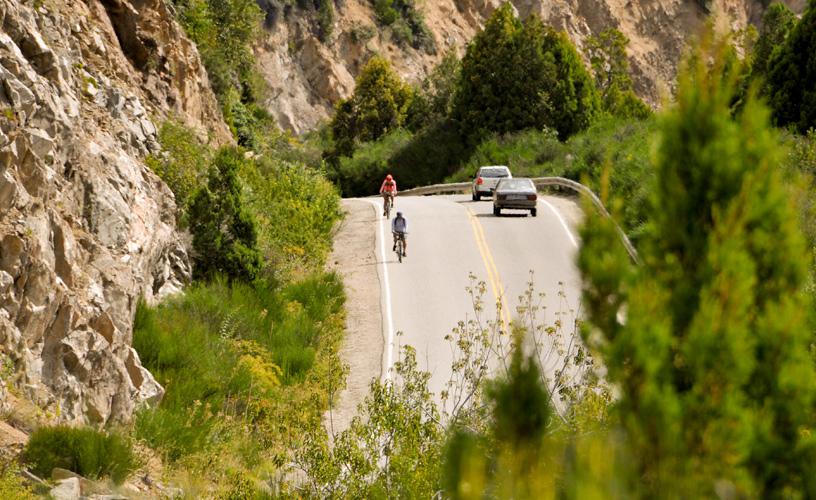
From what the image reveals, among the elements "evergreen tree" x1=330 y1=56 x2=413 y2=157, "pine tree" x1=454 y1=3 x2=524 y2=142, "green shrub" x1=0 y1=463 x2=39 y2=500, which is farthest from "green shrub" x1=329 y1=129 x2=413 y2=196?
"green shrub" x1=0 y1=463 x2=39 y2=500

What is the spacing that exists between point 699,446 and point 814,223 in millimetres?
14867

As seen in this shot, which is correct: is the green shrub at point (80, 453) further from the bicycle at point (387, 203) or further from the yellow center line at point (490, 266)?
the bicycle at point (387, 203)

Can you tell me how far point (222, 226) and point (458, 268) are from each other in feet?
25.0

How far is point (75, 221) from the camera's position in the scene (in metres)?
14.6

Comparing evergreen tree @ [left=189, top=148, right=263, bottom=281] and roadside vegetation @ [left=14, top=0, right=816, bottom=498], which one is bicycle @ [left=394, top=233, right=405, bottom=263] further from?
evergreen tree @ [left=189, top=148, right=263, bottom=281]

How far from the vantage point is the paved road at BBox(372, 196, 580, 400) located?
2114 centimetres

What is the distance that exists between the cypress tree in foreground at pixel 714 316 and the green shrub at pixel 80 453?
7.68m

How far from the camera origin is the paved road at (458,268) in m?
21.1

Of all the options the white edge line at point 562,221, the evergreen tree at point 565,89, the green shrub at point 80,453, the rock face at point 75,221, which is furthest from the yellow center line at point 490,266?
the evergreen tree at point 565,89

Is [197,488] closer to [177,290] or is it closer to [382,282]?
[177,290]

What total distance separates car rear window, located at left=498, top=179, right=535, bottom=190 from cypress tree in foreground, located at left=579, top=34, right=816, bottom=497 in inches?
1157

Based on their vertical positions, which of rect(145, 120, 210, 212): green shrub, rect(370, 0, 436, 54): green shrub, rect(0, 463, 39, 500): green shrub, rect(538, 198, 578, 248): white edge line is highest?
rect(370, 0, 436, 54): green shrub

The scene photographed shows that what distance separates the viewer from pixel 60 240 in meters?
13.1

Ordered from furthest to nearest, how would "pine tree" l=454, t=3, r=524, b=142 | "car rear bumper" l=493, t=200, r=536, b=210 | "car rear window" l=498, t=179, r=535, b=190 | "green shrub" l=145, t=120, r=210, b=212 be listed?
"pine tree" l=454, t=3, r=524, b=142, "car rear window" l=498, t=179, r=535, b=190, "car rear bumper" l=493, t=200, r=536, b=210, "green shrub" l=145, t=120, r=210, b=212
